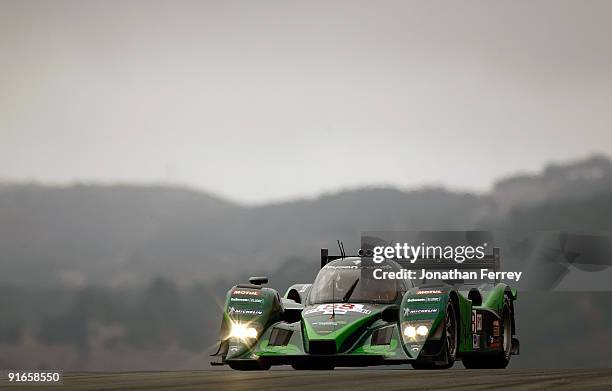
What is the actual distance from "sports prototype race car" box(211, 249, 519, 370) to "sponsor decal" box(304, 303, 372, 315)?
26 millimetres

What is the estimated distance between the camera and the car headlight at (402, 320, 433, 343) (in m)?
23.1

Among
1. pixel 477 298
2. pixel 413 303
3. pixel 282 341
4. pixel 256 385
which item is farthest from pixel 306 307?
pixel 256 385

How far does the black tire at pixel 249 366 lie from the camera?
24.9 metres

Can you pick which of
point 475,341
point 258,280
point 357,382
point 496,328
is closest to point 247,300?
point 258,280

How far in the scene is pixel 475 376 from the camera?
2059cm

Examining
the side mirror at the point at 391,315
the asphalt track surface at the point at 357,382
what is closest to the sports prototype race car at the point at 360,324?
the side mirror at the point at 391,315

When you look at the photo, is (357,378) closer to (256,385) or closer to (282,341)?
(256,385)

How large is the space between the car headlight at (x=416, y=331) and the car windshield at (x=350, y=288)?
75.1 inches

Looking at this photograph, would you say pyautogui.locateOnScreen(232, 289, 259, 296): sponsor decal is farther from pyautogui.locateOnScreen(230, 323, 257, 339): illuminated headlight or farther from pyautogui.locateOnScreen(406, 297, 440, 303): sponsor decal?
pyautogui.locateOnScreen(406, 297, 440, 303): sponsor decal

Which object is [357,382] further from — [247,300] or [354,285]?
[247,300]

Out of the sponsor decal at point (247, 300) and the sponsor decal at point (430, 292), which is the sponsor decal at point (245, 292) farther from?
the sponsor decal at point (430, 292)

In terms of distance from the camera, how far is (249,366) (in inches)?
996

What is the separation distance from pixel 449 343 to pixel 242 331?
448 cm

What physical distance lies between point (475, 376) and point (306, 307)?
5.64 metres
